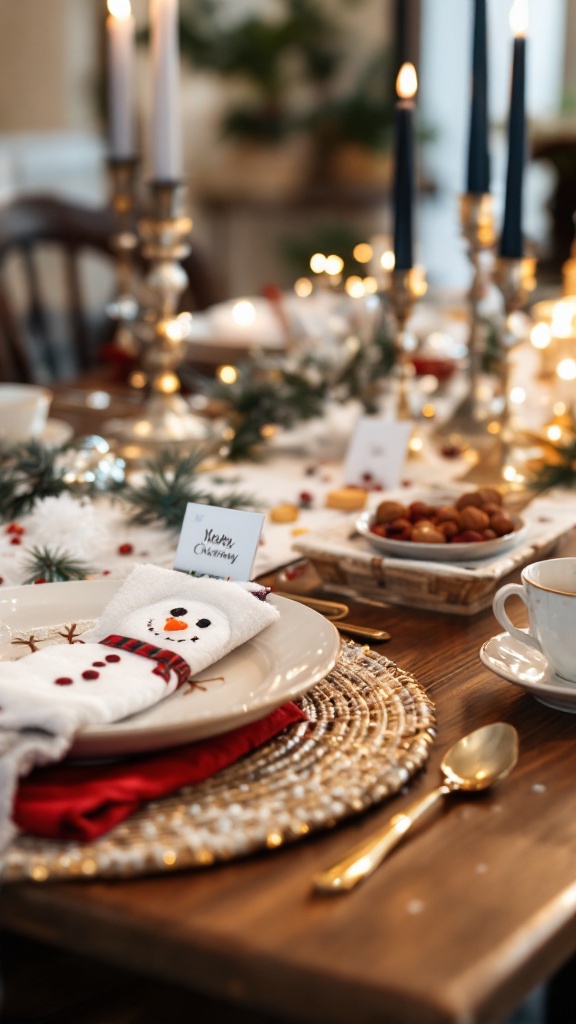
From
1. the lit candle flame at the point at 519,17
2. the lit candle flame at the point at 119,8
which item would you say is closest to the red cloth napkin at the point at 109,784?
the lit candle flame at the point at 519,17

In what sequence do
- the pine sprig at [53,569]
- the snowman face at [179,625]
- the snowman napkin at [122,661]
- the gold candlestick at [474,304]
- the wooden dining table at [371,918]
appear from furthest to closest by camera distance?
the gold candlestick at [474,304] < the pine sprig at [53,569] < the snowman face at [179,625] < the snowman napkin at [122,661] < the wooden dining table at [371,918]

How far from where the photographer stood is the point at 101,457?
128 centimetres

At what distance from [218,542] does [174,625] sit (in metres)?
0.12

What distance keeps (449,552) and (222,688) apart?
32 centimetres

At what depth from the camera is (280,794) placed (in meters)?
0.65

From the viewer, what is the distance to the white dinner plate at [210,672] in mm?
646

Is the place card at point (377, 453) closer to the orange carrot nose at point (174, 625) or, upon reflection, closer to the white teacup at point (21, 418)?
the white teacup at point (21, 418)

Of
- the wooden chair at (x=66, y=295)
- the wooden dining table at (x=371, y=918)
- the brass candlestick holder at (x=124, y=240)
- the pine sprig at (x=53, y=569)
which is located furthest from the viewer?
the wooden chair at (x=66, y=295)

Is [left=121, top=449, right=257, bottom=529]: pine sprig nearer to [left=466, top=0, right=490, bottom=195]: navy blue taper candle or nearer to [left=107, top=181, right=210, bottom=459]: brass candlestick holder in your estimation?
[left=107, top=181, right=210, bottom=459]: brass candlestick holder

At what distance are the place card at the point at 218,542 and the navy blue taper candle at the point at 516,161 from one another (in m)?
0.60

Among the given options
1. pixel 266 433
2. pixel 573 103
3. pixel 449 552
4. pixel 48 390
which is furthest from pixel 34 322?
pixel 573 103

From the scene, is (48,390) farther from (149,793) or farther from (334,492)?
(149,793)

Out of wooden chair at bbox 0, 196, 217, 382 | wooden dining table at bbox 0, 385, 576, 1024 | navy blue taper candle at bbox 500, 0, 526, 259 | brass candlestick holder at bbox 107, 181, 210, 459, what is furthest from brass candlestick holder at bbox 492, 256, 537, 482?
wooden chair at bbox 0, 196, 217, 382

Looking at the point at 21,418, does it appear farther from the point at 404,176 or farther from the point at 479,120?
the point at 479,120
